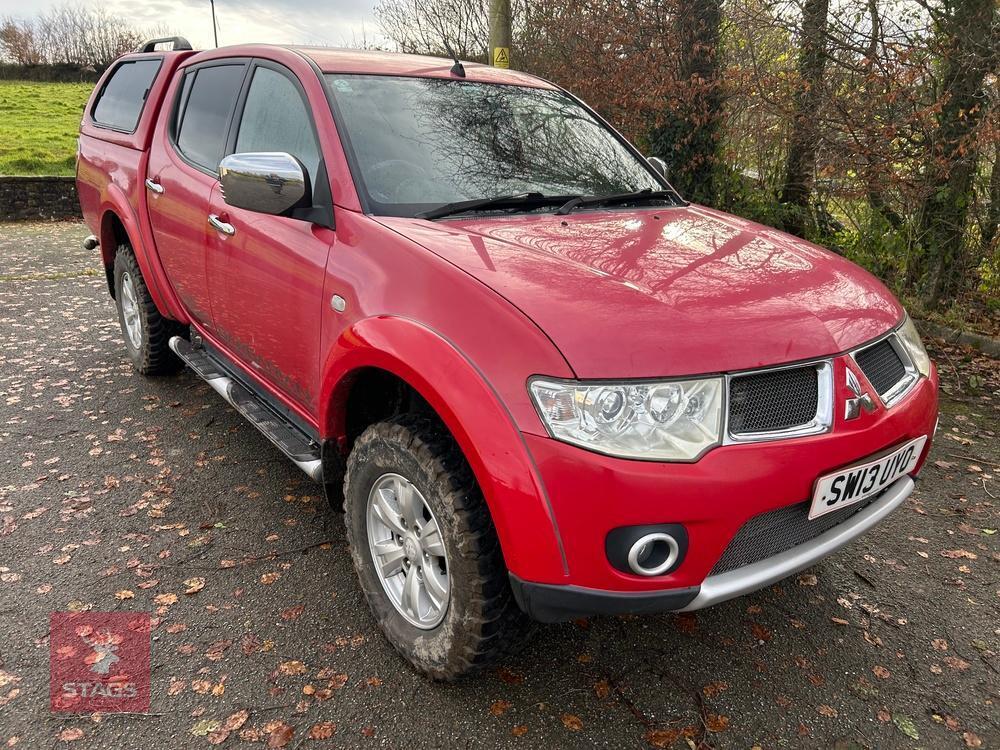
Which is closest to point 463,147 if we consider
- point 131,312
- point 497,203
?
point 497,203

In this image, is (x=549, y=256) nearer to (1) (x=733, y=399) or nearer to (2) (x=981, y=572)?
(1) (x=733, y=399)

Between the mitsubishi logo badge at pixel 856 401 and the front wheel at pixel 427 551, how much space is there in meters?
1.01

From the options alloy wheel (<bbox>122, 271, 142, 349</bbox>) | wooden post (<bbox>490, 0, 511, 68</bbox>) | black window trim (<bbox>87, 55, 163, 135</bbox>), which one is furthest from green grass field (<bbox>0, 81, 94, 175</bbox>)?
alloy wheel (<bbox>122, 271, 142, 349</bbox>)

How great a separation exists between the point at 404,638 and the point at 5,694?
121cm

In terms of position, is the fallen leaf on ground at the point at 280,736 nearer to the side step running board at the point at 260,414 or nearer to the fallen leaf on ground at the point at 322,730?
the fallen leaf on ground at the point at 322,730

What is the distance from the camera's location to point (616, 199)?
296cm

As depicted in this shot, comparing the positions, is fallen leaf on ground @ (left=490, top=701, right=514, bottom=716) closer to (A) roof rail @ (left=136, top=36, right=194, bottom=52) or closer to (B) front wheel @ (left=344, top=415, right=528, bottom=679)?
(B) front wheel @ (left=344, top=415, right=528, bottom=679)

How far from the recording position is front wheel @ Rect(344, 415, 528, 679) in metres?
1.98

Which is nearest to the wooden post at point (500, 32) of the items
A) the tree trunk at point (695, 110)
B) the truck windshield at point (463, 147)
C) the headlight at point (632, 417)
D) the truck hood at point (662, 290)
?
the tree trunk at point (695, 110)

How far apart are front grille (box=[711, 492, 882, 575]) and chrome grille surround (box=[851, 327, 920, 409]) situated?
0.38 meters

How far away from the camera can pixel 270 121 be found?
3.05 m

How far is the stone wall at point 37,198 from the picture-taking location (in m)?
13.7

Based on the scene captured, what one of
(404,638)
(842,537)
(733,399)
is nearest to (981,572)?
(842,537)

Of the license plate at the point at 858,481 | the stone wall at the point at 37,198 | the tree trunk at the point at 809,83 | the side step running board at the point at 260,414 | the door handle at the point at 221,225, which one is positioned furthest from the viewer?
the stone wall at the point at 37,198
